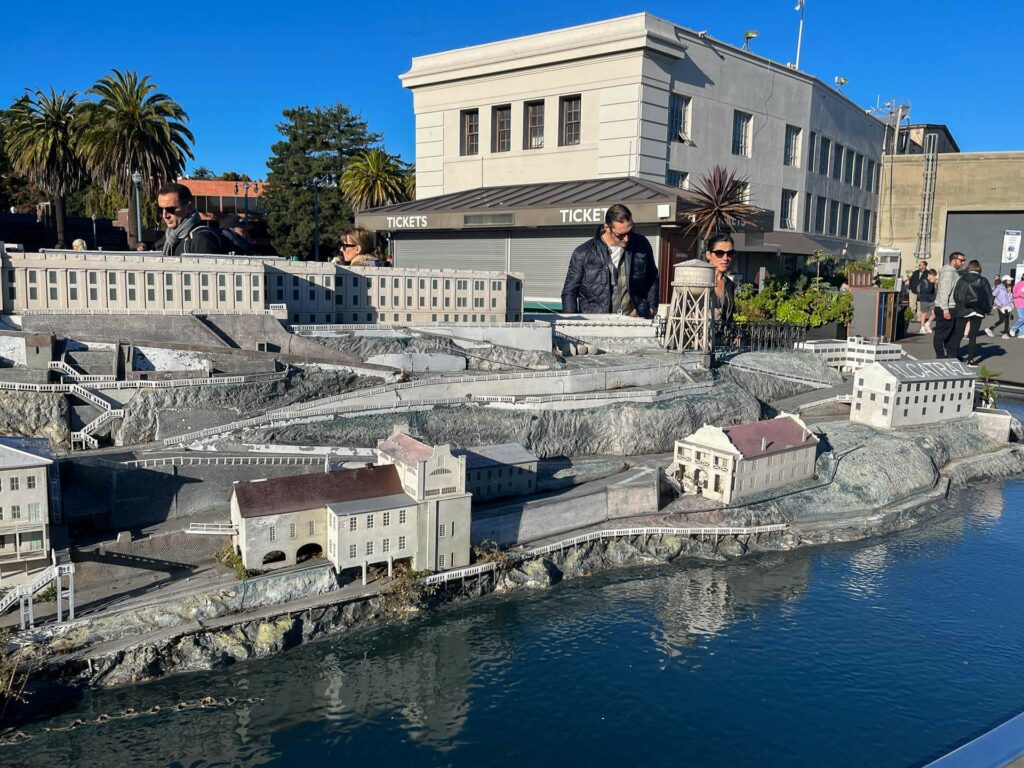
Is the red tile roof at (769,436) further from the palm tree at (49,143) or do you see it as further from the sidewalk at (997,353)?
the palm tree at (49,143)

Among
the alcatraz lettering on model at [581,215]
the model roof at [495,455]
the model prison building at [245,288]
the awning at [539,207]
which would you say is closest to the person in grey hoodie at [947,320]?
the awning at [539,207]

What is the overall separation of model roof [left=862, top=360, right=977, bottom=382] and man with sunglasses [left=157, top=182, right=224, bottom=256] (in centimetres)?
4214

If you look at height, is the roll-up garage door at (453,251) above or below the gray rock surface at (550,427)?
above

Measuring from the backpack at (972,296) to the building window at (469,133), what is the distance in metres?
41.2

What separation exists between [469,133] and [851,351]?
3756 cm

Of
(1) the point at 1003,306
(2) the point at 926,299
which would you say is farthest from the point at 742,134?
(1) the point at 1003,306

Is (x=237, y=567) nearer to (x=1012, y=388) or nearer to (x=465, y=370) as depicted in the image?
(x=465, y=370)

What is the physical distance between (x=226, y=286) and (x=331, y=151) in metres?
59.8

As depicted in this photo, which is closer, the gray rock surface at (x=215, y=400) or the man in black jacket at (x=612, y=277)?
the gray rock surface at (x=215, y=400)

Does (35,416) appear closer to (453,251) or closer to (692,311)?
(692,311)

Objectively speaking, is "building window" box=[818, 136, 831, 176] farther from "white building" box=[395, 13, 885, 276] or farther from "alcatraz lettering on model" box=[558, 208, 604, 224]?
"alcatraz lettering on model" box=[558, 208, 604, 224]

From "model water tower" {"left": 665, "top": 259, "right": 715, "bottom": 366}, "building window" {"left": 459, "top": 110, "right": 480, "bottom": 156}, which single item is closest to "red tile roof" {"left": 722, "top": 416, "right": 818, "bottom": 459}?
"model water tower" {"left": 665, "top": 259, "right": 715, "bottom": 366}

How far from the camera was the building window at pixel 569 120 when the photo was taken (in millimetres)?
67562

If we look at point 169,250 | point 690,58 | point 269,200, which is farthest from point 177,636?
point 269,200
